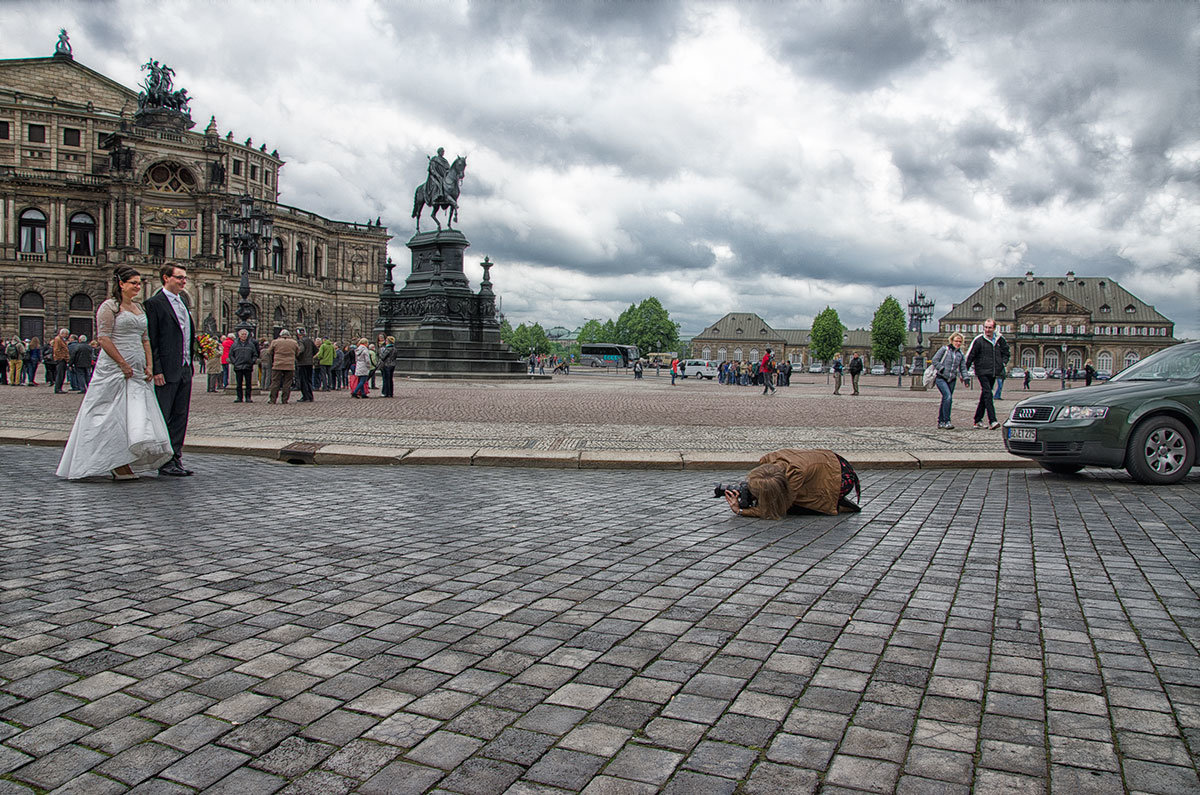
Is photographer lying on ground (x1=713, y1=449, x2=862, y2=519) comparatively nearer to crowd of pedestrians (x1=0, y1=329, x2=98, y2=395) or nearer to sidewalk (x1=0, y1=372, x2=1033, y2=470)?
sidewalk (x1=0, y1=372, x2=1033, y2=470)

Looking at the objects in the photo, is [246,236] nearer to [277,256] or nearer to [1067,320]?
[277,256]

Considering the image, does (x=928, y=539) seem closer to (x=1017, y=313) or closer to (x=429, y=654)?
(x=429, y=654)

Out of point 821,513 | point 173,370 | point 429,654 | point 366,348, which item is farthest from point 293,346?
point 429,654

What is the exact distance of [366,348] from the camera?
837 inches

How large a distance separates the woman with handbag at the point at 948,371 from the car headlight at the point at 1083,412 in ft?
18.6

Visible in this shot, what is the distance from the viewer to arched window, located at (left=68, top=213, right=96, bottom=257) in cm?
6619

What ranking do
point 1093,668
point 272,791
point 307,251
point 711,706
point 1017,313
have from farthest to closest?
point 1017,313, point 307,251, point 1093,668, point 711,706, point 272,791

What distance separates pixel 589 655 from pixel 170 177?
7629cm

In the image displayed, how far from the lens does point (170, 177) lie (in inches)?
2677

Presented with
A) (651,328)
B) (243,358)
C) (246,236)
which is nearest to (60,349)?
(246,236)

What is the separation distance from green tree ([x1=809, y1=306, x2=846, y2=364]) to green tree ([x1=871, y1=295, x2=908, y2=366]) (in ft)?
27.6

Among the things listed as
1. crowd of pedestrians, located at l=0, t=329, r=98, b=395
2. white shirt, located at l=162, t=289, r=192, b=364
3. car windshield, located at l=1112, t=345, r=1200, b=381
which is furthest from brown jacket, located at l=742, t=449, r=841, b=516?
crowd of pedestrians, located at l=0, t=329, r=98, b=395

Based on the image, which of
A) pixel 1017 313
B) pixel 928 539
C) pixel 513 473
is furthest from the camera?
pixel 1017 313

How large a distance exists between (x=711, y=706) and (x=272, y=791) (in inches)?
53.3
